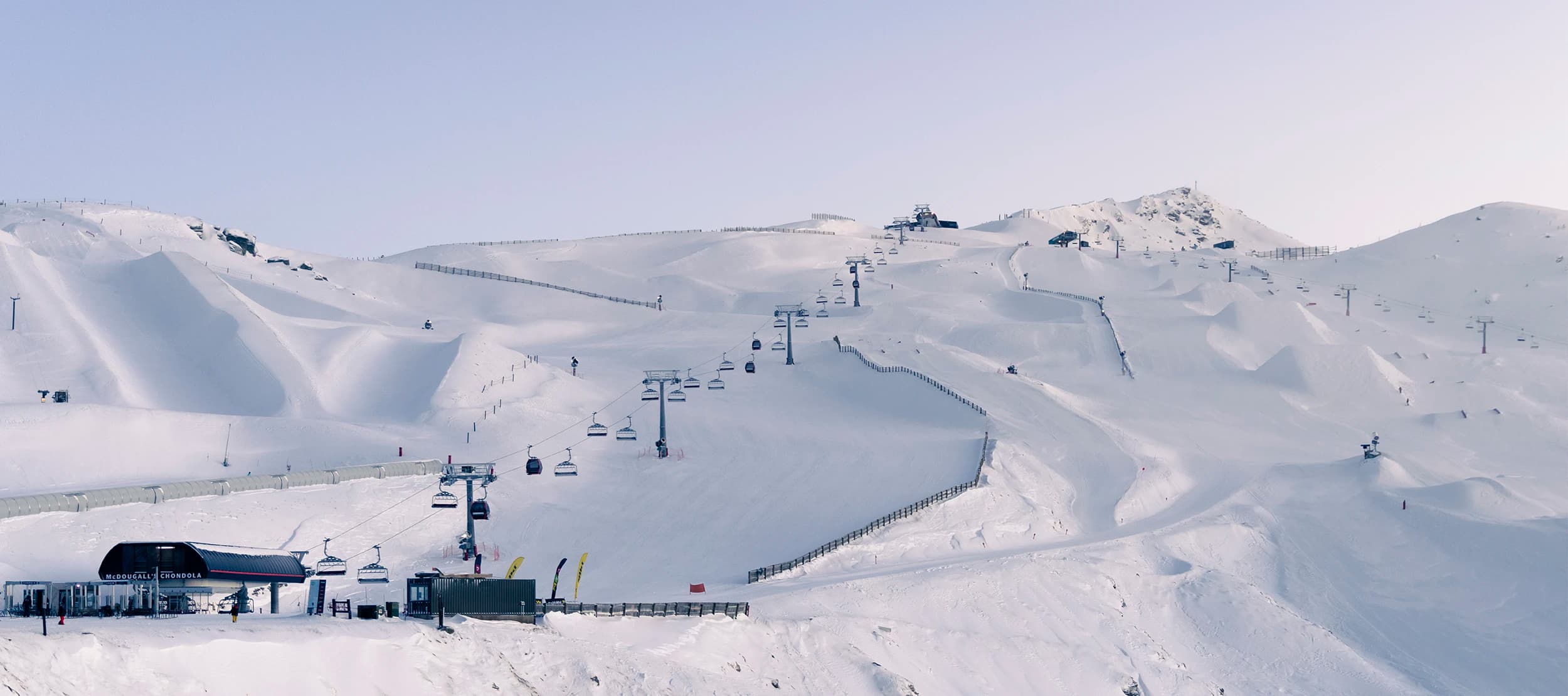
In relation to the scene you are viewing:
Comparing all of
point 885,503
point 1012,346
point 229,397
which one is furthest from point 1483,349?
point 229,397

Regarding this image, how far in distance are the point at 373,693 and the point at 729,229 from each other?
15749 centimetres

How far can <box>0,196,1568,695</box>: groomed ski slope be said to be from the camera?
130ft

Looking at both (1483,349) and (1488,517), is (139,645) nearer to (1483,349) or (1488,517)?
(1488,517)

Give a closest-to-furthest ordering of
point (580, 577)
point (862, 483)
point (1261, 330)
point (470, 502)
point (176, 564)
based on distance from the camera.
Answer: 1. point (176, 564)
2. point (580, 577)
3. point (470, 502)
4. point (862, 483)
5. point (1261, 330)

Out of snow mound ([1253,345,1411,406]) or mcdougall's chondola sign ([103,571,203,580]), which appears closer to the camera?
mcdougall's chondola sign ([103,571,203,580])

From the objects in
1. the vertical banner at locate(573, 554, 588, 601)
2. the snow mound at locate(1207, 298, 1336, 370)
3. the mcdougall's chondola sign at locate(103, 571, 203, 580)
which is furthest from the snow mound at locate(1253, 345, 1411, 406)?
A: the mcdougall's chondola sign at locate(103, 571, 203, 580)

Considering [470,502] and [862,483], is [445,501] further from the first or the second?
[862,483]

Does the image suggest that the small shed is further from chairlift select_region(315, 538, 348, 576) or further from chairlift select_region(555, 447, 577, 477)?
chairlift select_region(555, 447, 577, 477)

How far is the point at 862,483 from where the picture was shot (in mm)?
63281

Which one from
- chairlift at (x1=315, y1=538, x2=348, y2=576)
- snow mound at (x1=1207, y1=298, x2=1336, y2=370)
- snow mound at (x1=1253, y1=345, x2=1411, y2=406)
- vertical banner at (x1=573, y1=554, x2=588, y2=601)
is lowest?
vertical banner at (x1=573, y1=554, x2=588, y2=601)

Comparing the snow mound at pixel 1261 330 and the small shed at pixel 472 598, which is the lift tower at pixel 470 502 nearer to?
the small shed at pixel 472 598

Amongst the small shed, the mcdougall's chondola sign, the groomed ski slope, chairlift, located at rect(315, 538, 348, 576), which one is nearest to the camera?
the small shed

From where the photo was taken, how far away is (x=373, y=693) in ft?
97.6

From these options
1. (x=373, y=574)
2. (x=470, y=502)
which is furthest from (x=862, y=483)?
(x=373, y=574)
